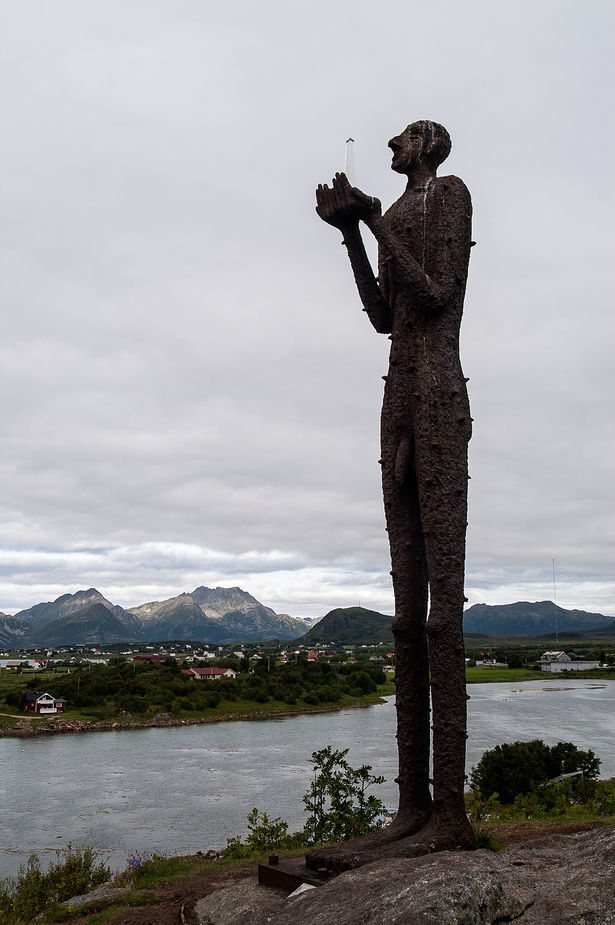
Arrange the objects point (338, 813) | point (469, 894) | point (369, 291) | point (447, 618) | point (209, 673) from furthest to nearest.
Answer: point (209, 673) < point (338, 813) < point (369, 291) < point (447, 618) < point (469, 894)

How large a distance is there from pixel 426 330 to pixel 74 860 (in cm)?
882

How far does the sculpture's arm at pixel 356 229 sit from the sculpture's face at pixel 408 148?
2.87ft

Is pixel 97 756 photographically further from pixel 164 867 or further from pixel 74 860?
pixel 164 867

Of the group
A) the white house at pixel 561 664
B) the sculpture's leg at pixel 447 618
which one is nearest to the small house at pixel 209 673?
the white house at pixel 561 664

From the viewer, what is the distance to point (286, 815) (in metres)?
23.1

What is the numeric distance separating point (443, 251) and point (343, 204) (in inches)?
39.7

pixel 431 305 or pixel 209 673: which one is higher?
pixel 431 305

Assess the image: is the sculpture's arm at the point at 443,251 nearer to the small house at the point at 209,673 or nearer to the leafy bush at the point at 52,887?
the leafy bush at the point at 52,887

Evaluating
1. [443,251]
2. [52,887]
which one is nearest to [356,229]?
[443,251]

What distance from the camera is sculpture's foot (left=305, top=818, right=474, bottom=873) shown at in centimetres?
517

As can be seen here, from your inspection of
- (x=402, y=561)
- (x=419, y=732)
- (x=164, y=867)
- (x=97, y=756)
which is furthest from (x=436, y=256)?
(x=97, y=756)

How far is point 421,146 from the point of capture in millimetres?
6898

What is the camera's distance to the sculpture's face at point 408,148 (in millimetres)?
6910

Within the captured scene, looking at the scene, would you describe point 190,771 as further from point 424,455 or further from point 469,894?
point 469,894
